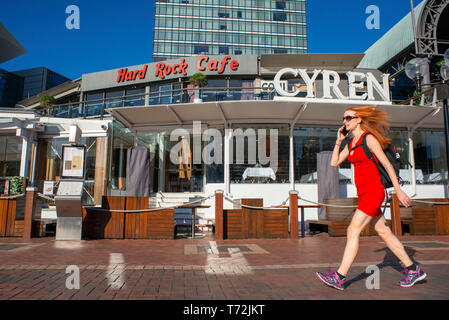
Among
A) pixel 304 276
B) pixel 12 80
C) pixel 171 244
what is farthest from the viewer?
pixel 12 80

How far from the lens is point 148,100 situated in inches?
643

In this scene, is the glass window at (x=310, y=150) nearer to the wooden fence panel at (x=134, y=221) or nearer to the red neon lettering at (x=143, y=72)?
the wooden fence panel at (x=134, y=221)

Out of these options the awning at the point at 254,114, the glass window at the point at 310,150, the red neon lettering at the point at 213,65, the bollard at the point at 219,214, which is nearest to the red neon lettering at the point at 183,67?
the red neon lettering at the point at 213,65

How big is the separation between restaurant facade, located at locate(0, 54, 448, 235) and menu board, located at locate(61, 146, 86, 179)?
3.04 meters

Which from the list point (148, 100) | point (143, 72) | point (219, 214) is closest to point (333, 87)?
point (219, 214)

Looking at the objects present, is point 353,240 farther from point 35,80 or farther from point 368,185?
point 35,80

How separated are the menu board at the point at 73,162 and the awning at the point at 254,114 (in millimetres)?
3259

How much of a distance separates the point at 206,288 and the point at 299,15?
82265 millimetres

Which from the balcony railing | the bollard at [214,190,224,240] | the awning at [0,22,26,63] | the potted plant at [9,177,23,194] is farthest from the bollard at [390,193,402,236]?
the potted plant at [9,177,23,194]

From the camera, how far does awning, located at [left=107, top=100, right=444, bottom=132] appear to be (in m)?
10.9

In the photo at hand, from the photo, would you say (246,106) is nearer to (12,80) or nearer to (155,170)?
(155,170)

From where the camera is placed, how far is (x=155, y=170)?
13.5 meters

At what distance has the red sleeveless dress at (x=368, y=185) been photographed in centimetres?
344
